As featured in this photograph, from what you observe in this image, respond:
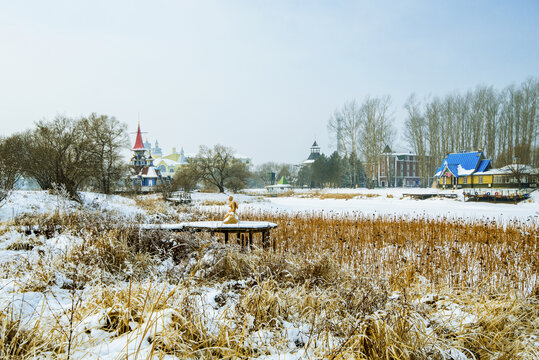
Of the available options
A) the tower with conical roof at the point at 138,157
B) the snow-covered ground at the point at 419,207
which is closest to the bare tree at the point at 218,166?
the snow-covered ground at the point at 419,207

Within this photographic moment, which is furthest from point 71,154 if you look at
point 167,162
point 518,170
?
point 167,162

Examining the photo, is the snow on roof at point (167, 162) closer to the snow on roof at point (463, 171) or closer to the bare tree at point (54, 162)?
the bare tree at point (54, 162)

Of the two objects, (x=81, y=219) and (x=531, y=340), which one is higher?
(x=81, y=219)

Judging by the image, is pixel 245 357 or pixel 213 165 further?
pixel 213 165

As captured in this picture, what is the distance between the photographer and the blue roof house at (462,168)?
107 ft

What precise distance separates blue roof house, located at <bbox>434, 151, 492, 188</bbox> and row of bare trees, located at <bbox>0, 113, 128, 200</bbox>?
3133 cm

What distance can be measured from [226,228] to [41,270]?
10.7ft

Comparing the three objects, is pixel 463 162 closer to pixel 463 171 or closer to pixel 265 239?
pixel 463 171

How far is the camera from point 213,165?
3262 cm

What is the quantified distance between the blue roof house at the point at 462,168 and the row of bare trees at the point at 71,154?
3133 cm

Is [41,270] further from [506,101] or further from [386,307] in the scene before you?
[506,101]

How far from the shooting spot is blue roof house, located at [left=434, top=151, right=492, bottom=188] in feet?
107

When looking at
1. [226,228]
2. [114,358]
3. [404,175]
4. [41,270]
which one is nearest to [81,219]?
[226,228]

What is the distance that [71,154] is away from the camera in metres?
20.4
